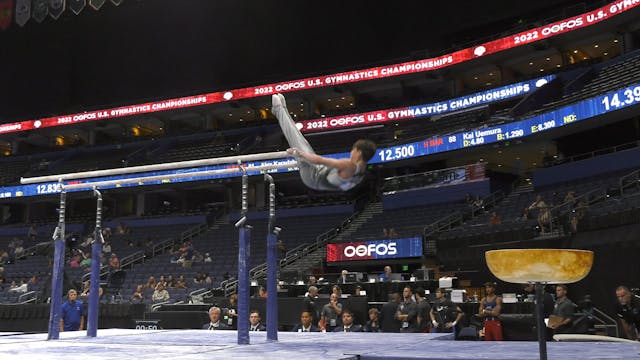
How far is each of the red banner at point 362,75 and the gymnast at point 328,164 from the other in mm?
18640

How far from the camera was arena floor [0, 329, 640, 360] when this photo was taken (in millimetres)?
5324

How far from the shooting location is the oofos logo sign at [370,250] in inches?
788

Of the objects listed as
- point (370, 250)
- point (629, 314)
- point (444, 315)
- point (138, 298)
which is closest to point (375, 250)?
point (370, 250)

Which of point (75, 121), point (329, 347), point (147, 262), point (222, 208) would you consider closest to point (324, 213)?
point (222, 208)

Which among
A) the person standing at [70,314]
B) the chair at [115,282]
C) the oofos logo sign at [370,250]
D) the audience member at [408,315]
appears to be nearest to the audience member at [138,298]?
the chair at [115,282]

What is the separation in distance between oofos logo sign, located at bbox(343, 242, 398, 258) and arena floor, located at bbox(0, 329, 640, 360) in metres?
12.2

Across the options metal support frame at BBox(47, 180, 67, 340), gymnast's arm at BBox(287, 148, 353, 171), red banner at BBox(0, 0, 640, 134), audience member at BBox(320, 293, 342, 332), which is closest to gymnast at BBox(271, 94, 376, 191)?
gymnast's arm at BBox(287, 148, 353, 171)

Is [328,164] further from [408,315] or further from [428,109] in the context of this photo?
[428,109]

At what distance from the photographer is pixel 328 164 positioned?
5699 mm

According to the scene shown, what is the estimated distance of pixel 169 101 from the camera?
31.4 meters

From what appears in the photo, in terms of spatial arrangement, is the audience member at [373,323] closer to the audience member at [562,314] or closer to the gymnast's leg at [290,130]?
the audience member at [562,314]

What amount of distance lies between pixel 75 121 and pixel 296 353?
31.0m

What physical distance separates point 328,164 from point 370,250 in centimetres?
1507

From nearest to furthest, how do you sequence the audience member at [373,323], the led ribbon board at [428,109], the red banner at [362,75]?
the audience member at [373,323], the red banner at [362,75], the led ribbon board at [428,109]
